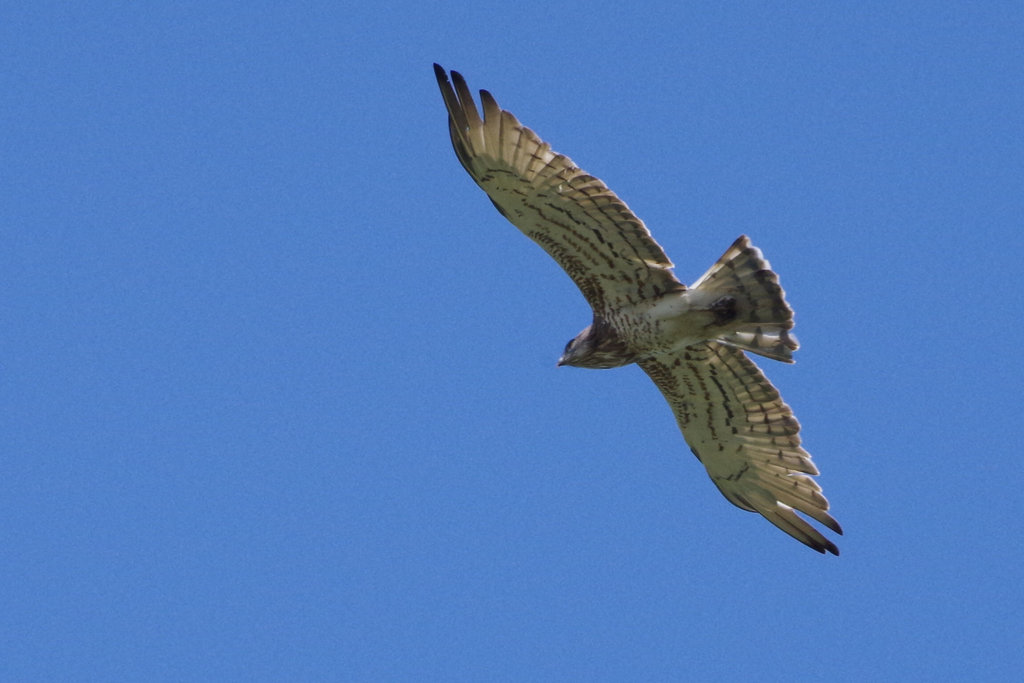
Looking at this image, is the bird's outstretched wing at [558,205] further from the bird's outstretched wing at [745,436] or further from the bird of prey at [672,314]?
the bird's outstretched wing at [745,436]

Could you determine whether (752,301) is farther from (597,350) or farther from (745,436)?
(745,436)

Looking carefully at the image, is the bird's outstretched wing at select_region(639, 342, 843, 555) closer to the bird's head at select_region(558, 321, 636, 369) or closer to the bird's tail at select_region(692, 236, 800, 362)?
the bird's head at select_region(558, 321, 636, 369)

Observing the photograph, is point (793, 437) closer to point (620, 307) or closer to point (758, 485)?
point (758, 485)

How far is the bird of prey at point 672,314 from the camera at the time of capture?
8.68m

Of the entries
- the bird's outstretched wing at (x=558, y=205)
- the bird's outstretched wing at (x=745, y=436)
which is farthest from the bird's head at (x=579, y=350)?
the bird's outstretched wing at (x=745, y=436)

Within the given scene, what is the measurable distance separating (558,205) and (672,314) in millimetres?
1081

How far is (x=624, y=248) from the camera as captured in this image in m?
9.05

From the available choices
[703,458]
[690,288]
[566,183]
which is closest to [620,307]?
[690,288]

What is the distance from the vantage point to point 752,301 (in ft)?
29.9

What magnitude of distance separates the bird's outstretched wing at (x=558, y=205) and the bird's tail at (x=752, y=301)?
28 cm

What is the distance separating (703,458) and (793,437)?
2.19 feet

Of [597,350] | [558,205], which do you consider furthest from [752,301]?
[558,205]

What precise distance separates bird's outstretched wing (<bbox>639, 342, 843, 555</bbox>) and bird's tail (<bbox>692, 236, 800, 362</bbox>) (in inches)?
30.7

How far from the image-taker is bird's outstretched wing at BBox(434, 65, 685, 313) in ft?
28.3
